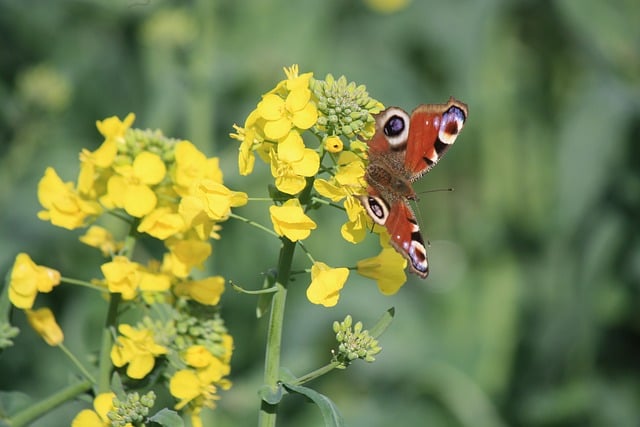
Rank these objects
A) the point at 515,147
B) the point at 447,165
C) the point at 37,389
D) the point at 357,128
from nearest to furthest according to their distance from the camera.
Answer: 1. the point at 357,128
2. the point at 37,389
3. the point at 515,147
4. the point at 447,165

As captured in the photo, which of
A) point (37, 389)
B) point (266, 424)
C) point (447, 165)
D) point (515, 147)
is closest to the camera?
point (266, 424)

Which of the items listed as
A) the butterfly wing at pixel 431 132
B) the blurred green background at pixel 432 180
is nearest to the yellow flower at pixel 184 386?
the butterfly wing at pixel 431 132

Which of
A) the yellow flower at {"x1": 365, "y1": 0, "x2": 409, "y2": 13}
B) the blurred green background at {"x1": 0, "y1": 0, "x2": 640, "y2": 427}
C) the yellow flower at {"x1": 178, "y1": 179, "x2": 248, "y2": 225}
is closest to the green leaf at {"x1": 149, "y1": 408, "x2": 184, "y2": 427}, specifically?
the yellow flower at {"x1": 178, "y1": 179, "x2": 248, "y2": 225}

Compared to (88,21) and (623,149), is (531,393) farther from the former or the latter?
(88,21)

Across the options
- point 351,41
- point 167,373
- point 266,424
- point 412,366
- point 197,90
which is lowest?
point 266,424

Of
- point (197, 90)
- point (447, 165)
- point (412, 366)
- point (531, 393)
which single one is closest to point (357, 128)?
point (197, 90)

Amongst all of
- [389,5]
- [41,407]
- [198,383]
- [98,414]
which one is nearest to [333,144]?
[198,383]
